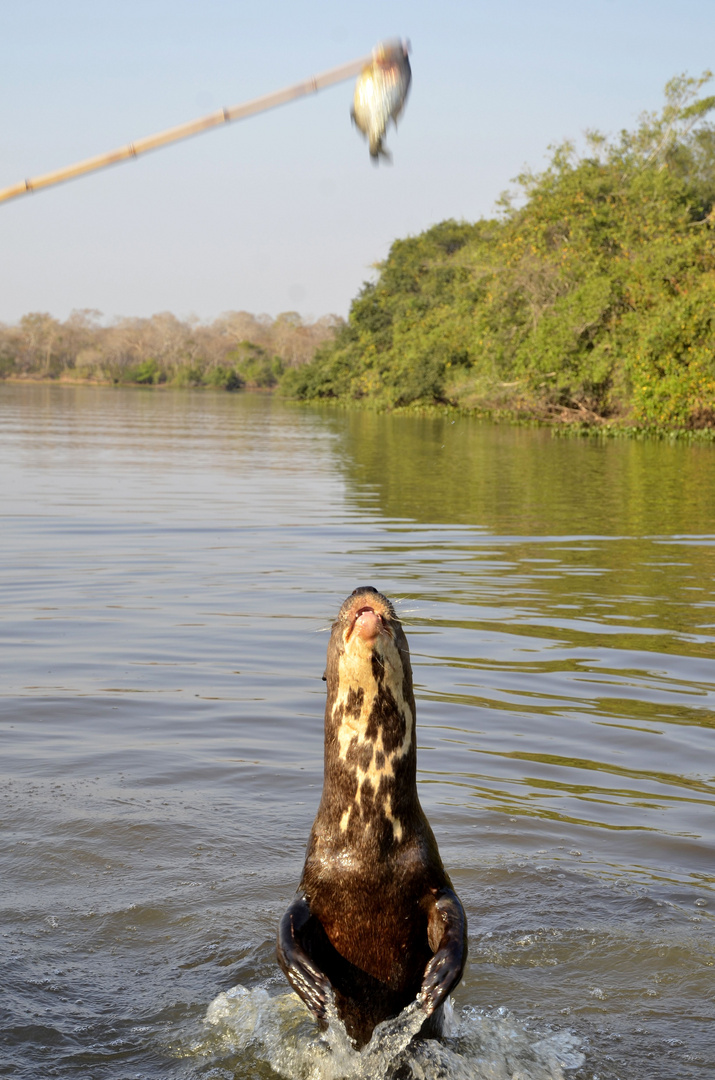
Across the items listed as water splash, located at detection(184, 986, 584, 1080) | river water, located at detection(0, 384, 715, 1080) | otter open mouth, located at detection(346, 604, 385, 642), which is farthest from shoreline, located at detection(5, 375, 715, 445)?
otter open mouth, located at detection(346, 604, 385, 642)

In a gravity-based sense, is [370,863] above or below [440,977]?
above

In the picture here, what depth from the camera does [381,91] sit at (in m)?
2.56

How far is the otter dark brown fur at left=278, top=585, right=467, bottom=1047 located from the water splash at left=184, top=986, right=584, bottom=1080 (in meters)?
0.07

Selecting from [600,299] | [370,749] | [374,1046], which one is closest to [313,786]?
[374,1046]

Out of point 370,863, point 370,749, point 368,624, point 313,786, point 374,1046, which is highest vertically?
point 368,624

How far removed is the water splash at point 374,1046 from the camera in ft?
10.9

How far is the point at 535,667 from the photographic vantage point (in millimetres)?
8242

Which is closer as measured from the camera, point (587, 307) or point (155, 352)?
point (587, 307)

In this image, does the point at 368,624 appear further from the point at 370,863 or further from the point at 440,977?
the point at 440,977

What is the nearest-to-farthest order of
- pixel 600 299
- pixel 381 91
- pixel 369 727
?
pixel 381 91, pixel 369 727, pixel 600 299

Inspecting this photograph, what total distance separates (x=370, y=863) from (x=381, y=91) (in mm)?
2214

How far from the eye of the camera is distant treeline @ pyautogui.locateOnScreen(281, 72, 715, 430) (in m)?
34.7

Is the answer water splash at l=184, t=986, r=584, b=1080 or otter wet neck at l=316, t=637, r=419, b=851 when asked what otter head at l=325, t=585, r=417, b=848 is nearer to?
otter wet neck at l=316, t=637, r=419, b=851

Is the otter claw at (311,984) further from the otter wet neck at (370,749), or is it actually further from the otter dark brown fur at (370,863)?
the otter wet neck at (370,749)
